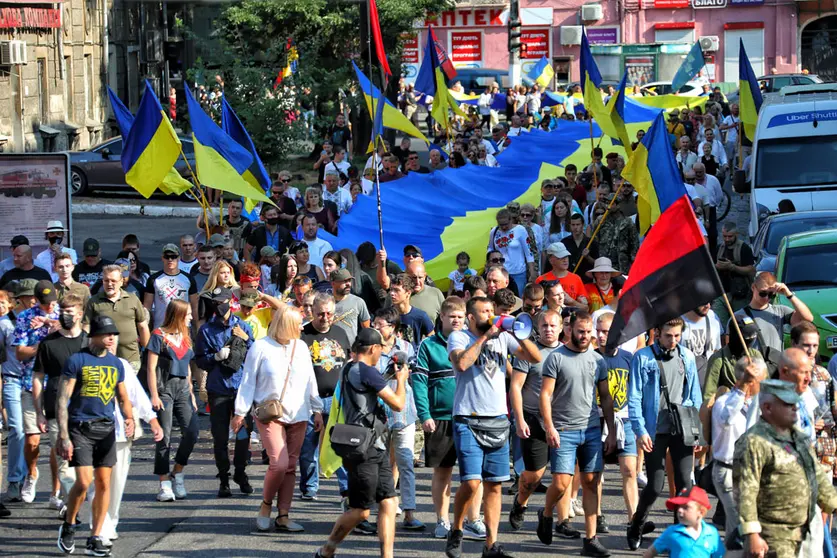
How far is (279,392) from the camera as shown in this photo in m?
9.91

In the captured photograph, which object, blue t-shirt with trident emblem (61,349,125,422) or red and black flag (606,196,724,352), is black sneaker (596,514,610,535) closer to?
red and black flag (606,196,724,352)

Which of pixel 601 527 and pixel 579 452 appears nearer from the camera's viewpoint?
pixel 579 452

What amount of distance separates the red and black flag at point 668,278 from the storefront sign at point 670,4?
2035 inches

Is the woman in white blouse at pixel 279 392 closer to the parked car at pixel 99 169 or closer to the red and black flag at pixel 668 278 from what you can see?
the red and black flag at pixel 668 278

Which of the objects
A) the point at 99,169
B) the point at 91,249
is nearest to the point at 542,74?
the point at 99,169

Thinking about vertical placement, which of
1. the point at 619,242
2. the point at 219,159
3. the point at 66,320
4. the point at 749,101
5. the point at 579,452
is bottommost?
the point at 579,452

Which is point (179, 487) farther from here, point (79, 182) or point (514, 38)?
point (514, 38)

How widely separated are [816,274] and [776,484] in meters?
6.94

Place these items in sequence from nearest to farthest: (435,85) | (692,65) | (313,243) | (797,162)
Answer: (313,243), (797,162), (435,85), (692,65)

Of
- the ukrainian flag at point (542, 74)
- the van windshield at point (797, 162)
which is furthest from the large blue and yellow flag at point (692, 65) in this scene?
the van windshield at point (797, 162)

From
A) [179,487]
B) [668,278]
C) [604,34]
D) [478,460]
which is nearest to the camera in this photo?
[668,278]

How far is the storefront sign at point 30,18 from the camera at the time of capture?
106 ft

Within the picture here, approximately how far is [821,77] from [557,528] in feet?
166

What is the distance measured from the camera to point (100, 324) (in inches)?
367
